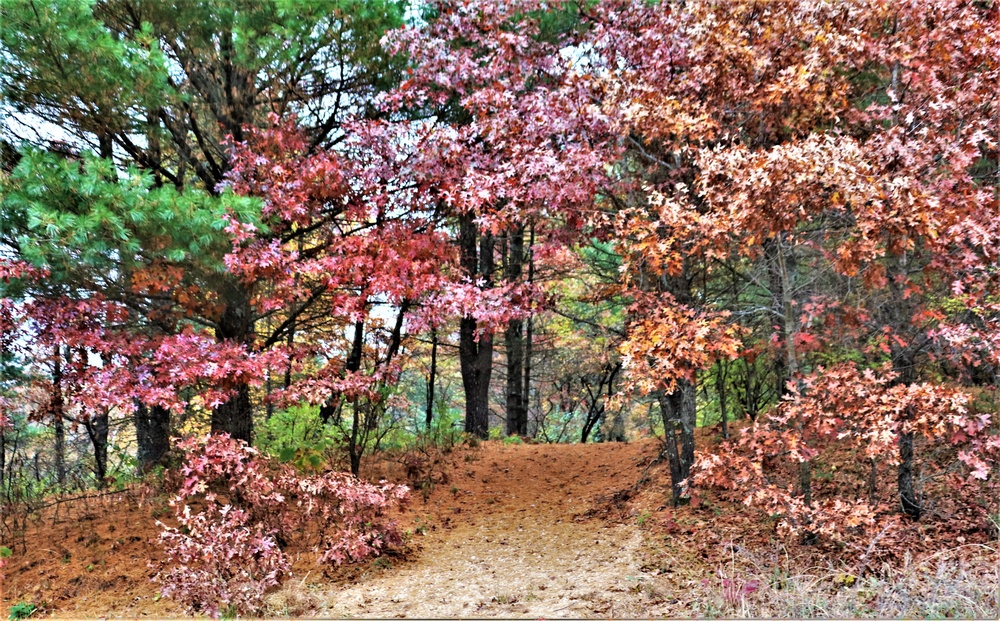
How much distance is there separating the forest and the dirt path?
112mm

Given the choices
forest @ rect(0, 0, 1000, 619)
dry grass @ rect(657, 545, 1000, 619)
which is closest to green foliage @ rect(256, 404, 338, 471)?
forest @ rect(0, 0, 1000, 619)

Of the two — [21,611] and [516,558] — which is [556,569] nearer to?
[516,558]

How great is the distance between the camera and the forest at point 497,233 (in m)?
4.68

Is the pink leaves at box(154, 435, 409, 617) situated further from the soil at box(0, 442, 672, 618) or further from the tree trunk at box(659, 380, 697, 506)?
the tree trunk at box(659, 380, 697, 506)

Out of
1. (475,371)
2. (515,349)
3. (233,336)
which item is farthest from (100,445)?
(515,349)

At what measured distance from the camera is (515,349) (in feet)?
40.9

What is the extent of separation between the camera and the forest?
184 inches

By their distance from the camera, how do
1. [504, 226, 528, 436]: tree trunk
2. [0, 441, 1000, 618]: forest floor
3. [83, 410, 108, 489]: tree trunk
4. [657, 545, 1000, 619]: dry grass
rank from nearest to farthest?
1. [657, 545, 1000, 619]: dry grass
2. [0, 441, 1000, 618]: forest floor
3. [83, 410, 108, 489]: tree trunk
4. [504, 226, 528, 436]: tree trunk

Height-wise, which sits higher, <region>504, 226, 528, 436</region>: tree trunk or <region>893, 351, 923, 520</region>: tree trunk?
<region>504, 226, 528, 436</region>: tree trunk

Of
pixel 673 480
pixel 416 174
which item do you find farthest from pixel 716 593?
pixel 416 174

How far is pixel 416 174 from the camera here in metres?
6.62

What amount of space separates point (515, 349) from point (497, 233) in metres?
6.42

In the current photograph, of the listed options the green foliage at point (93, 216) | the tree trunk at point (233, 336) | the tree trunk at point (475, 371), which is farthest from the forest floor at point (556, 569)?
the tree trunk at point (475, 371)

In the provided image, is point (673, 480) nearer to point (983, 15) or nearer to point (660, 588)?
point (660, 588)
